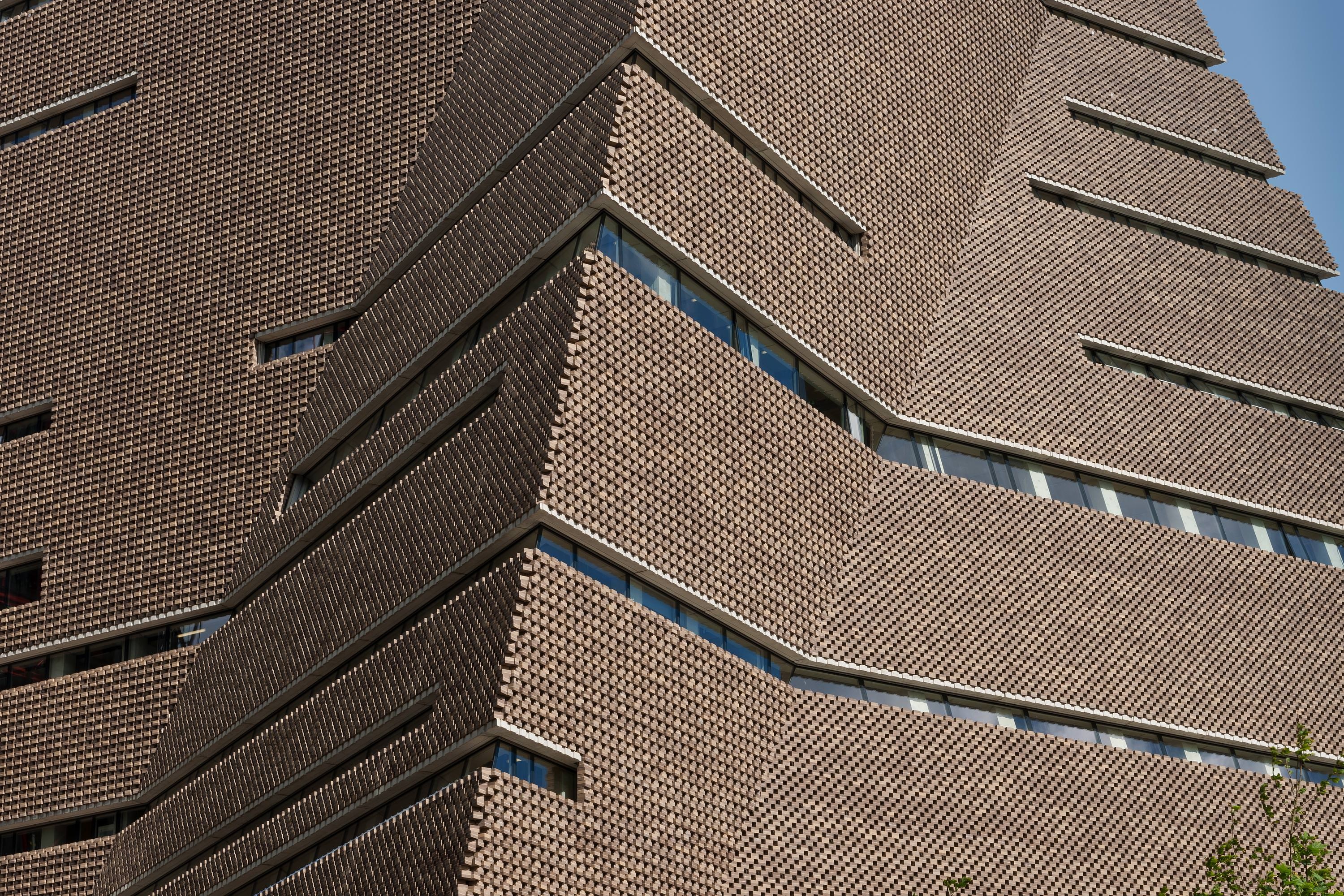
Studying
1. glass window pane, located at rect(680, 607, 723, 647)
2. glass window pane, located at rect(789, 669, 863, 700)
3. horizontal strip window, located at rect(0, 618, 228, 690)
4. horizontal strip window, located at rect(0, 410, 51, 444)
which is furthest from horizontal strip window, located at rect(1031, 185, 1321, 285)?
horizontal strip window, located at rect(0, 410, 51, 444)

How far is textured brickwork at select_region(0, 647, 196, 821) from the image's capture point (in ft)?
104

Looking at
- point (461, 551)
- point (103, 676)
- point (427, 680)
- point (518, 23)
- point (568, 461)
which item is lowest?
point (103, 676)

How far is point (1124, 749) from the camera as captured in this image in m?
31.4

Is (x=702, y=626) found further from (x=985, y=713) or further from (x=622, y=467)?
(x=985, y=713)

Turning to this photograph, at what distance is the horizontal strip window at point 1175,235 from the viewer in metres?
40.1

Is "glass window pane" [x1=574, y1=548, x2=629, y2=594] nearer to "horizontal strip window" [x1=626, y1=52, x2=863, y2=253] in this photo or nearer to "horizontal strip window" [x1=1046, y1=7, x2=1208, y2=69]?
"horizontal strip window" [x1=626, y1=52, x2=863, y2=253]

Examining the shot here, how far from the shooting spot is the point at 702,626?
26.0 meters

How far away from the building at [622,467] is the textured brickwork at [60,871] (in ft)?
0.33

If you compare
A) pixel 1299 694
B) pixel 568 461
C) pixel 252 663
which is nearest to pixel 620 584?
pixel 568 461

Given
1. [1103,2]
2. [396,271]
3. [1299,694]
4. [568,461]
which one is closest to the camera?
[568,461]

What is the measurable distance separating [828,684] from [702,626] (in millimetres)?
3662

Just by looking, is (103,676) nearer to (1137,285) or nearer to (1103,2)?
(1137,285)

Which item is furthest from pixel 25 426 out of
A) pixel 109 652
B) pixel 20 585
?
pixel 109 652

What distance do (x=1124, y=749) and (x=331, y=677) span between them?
54.6 ft
